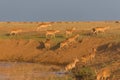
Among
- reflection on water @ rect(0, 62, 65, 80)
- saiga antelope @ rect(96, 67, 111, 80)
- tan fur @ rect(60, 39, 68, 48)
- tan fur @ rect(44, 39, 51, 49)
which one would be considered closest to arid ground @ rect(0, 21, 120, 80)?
reflection on water @ rect(0, 62, 65, 80)

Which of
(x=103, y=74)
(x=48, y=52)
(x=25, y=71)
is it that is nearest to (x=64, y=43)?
(x=48, y=52)

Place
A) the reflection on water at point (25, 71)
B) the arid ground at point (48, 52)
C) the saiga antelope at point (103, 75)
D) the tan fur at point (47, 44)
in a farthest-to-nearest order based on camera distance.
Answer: the tan fur at point (47, 44)
the arid ground at point (48, 52)
the reflection on water at point (25, 71)
the saiga antelope at point (103, 75)

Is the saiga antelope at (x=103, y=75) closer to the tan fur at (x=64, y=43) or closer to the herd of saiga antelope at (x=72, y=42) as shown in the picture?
the herd of saiga antelope at (x=72, y=42)

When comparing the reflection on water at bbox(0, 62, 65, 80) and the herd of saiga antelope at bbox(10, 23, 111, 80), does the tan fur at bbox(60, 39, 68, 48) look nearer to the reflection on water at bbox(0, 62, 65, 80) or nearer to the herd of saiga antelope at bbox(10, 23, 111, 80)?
the herd of saiga antelope at bbox(10, 23, 111, 80)

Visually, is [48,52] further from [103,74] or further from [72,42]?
[103,74]

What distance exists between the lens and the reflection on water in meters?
35.9

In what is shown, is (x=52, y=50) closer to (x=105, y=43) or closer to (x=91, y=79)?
(x=105, y=43)

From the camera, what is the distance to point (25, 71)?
39250 mm

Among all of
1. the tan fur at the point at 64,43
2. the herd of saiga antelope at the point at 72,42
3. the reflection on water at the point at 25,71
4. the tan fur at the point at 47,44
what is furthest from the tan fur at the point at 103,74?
the tan fur at the point at 47,44

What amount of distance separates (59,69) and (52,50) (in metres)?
7.90

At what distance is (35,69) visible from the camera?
133 ft

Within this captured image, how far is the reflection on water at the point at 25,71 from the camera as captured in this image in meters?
35.9

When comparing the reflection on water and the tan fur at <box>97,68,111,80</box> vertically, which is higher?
the tan fur at <box>97,68,111,80</box>

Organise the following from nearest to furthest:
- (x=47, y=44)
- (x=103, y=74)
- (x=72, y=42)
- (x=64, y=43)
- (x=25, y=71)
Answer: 1. (x=103, y=74)
2. (x=25, y=71)
3. (x=64, y=43)
4. (x=72, y=42)
5. (x=47, y=44)
